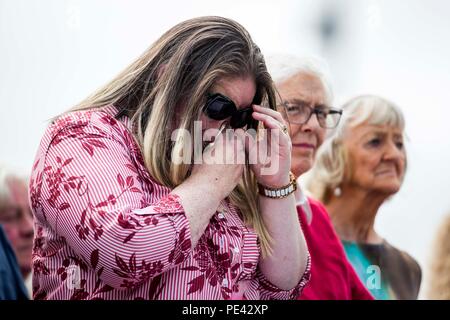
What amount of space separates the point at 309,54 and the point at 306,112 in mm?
223

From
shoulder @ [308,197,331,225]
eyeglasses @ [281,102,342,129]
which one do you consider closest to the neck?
shoulder @ [308,197,331,225]

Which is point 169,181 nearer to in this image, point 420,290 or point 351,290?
point 351,290

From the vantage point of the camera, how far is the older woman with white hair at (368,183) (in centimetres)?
275

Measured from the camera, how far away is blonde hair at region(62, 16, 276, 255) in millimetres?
1490

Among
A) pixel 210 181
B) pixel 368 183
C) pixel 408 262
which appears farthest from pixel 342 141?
pixel 210 181

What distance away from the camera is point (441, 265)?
2.85 m

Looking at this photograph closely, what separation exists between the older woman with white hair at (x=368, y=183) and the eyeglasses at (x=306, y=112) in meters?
0.46

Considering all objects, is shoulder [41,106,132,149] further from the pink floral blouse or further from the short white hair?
the short white hair

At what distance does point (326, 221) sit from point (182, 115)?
0.91 metres

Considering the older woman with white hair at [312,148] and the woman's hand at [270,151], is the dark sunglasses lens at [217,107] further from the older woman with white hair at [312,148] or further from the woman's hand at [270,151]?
the older woman with white hair at [312,148]

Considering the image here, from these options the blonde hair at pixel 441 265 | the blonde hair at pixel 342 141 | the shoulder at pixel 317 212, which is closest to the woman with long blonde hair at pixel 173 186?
the shoulder at pixel 317 212

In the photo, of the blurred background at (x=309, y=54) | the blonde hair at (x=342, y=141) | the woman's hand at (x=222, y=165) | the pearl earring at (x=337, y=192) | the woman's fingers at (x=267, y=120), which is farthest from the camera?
the pearl earring at (x=337, y=192)

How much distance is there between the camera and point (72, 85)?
214 cm

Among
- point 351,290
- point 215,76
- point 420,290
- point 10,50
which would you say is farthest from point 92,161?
point 420,290
